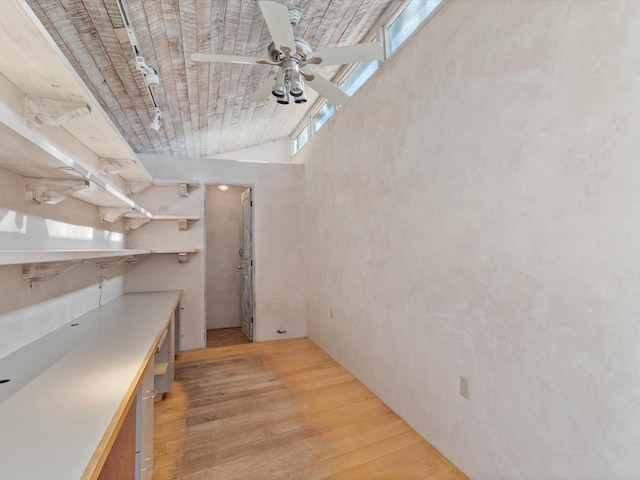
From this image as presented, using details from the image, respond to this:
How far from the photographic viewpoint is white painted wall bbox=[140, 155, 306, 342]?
4438 millimetres

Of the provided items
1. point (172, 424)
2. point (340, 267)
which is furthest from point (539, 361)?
point (172, 424)

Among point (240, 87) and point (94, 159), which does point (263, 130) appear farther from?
point (94, 159)

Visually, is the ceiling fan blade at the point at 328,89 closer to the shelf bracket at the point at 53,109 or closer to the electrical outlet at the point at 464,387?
the shelf bracket at the point at 53,109

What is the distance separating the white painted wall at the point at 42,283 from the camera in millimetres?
1540

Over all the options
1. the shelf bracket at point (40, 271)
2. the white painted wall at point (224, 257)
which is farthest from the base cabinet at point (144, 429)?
the white painted wall at point (224, 257)

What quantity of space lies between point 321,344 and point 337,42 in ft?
11.2

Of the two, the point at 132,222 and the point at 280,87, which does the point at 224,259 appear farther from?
the point at 280,87

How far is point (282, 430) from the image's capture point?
2.33m

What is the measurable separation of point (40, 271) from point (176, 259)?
2.44 m

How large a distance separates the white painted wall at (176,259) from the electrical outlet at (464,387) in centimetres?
333

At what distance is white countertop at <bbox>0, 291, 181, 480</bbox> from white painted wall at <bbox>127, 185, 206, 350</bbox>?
1.92 metres

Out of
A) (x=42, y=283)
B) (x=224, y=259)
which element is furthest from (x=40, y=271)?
(x=224, y=259)

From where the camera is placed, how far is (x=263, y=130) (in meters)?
5.19

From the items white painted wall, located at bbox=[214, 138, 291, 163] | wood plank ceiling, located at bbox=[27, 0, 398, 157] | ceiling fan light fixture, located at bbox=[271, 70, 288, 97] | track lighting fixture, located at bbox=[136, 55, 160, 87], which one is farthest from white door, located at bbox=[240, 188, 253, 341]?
ceiling fan light fixture, located at bbox=[271, 70, 288, 97]
